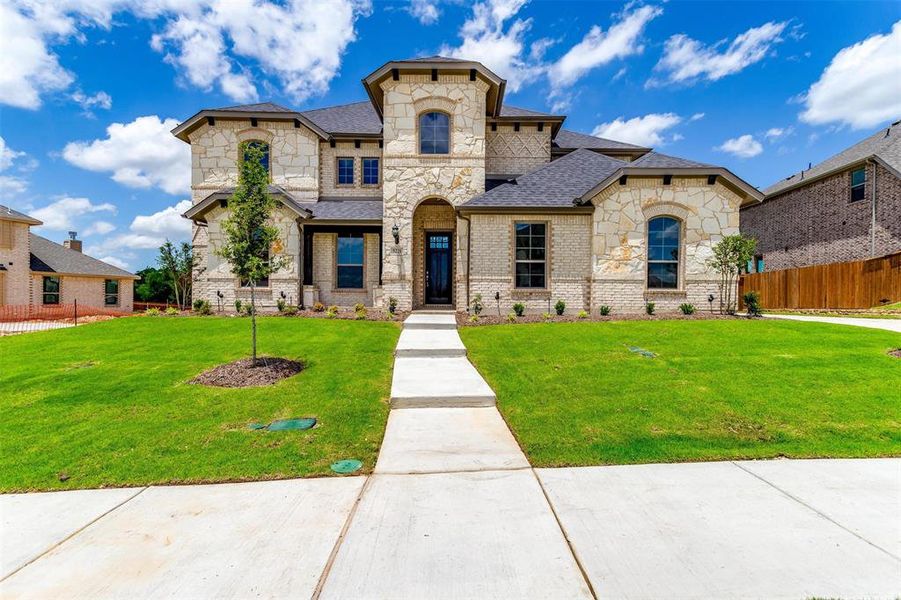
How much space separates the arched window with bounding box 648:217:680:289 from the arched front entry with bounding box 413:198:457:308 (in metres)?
7.44

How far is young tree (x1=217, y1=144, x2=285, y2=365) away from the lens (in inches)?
306

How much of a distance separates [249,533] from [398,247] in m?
12.9

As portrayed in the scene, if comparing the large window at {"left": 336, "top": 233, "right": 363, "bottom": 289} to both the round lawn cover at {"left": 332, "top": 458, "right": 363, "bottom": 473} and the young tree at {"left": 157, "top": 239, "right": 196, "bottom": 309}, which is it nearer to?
the young tree at {"left": 157, "top": 239, "right": 196, "bottom": 309}

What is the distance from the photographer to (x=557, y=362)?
7969mm

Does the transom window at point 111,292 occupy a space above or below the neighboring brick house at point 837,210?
below

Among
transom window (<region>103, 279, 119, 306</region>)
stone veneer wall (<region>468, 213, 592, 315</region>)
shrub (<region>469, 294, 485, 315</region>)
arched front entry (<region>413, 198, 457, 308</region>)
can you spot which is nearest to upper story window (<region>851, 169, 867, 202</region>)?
stone veneer wall (<region>468, 213, 592, 315</region>)

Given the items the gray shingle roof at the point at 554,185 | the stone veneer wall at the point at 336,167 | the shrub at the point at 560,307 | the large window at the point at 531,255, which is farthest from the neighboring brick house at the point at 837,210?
the stone veneer wall at the point at 336,167

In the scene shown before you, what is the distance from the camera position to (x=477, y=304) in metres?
14.2

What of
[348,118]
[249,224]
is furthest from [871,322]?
[348,118]

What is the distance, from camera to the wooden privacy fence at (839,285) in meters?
17.2

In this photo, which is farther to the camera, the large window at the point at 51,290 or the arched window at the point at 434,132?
the large window at the point at 51,290

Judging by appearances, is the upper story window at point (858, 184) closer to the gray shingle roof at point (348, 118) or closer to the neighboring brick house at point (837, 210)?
the neighboring brick house at point (837, 210)

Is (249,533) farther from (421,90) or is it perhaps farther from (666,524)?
(421,90)

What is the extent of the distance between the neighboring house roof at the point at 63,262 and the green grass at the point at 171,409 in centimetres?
1885
